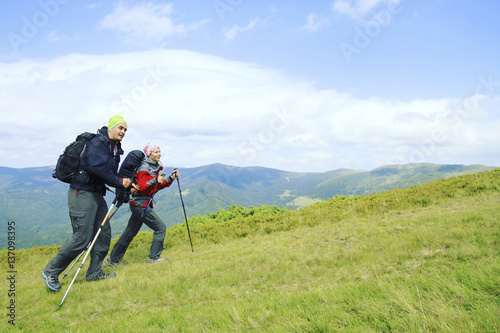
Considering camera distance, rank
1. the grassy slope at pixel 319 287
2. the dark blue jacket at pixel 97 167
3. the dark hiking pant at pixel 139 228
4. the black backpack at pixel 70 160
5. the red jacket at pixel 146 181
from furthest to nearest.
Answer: the dark hiking pant at pixel 139 228 < the red jacket at pixel 146 181 < the dark blue jacket at pixel 97 167 < the black backpack at pixel 70 160 < the grassy slope at pixel 319 287

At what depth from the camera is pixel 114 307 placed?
5734 mm

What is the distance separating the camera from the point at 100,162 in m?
6.86

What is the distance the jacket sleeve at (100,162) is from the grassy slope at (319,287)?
2503 mm

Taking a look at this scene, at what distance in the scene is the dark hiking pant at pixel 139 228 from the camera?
347 inches

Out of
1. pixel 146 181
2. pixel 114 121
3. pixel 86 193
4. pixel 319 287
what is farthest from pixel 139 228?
pixel 319 287

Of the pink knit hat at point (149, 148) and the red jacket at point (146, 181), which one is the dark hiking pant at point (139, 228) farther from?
the pink knit hat at point (149, 148)

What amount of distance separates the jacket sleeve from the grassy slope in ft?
8.21

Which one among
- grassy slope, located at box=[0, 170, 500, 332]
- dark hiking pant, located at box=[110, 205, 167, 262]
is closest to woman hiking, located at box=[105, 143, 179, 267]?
dark hiking pant, located at box=[110, 205, 167, 262]

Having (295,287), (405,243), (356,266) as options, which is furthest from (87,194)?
(405,243)

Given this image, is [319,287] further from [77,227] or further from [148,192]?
[148,192]

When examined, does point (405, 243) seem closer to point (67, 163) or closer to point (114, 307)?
point (114, 307)

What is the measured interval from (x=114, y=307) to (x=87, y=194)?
2.73 meters

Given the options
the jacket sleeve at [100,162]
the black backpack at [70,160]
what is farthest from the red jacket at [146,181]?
the black backpack at [70,160]

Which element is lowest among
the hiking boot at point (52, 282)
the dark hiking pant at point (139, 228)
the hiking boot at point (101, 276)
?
the hiking boot at point (101, 276)
